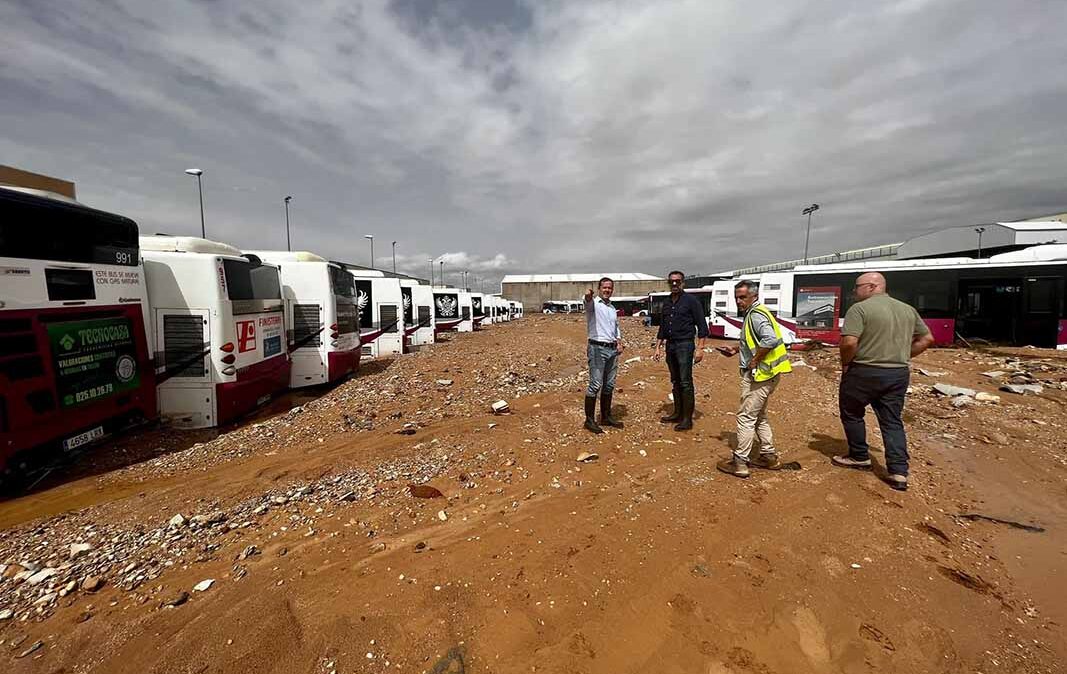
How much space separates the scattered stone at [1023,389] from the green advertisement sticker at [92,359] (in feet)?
50.8

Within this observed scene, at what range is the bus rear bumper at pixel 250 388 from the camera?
6531mm

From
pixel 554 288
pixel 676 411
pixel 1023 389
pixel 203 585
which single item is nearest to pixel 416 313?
pixel 676 411

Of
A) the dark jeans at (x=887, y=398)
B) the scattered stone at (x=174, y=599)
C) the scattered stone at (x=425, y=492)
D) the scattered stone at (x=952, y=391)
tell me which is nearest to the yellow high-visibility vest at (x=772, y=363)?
Answer: the dark jeans at (x=887, y=398)

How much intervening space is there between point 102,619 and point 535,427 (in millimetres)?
4410

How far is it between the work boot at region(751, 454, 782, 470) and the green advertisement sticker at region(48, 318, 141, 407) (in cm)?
819

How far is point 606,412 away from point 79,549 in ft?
17.9

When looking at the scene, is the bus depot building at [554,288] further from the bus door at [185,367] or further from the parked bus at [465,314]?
the bus door at [185,367]

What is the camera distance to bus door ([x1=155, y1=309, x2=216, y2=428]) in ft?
20.5

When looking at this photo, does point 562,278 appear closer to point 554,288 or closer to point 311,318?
point 554,288

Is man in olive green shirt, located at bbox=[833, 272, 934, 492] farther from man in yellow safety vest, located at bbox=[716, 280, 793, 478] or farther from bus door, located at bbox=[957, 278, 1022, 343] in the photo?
bus door, located at bbox=[957, 278, 1022, 343]

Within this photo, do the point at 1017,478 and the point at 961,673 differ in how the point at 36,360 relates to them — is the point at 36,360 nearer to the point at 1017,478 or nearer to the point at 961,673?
the point at 961,673

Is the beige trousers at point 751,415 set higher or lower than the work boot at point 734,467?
higher

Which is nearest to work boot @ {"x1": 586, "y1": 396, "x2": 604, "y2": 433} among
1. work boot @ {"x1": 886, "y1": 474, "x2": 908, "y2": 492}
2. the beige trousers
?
the beige trousers

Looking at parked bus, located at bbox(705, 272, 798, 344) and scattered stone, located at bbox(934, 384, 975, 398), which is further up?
parked bus, located at bbox(705, 272, 798, 344)
